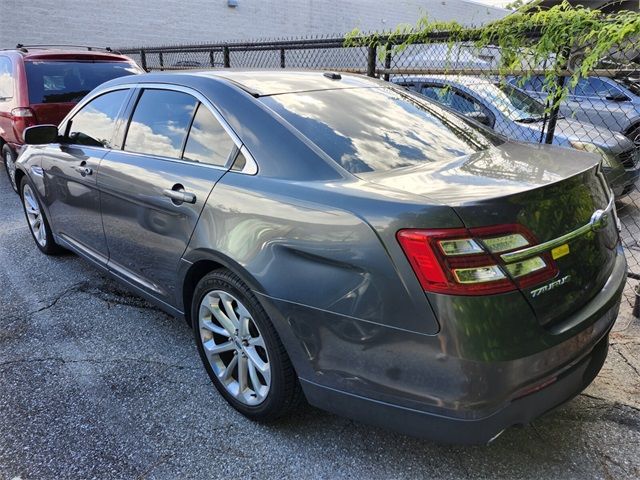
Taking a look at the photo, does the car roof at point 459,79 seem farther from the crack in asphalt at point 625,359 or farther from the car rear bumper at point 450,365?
the car rear bumper at point 450,365

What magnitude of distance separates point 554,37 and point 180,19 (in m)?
15.8

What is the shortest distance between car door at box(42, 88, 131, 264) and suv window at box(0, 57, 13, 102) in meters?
2.79

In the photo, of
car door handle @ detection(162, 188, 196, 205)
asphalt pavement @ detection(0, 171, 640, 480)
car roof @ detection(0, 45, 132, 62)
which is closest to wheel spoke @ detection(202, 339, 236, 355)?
asphalt pavement @ detection(0, 171, 640, 480)

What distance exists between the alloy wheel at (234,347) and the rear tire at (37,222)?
2.57 m

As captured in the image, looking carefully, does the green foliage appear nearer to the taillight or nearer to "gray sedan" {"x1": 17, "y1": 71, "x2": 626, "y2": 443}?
"gray sedan" {"x1": 17, "y1": 71, "x2": 626, "y2": 443}

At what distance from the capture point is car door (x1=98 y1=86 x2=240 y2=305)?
252 centimetres

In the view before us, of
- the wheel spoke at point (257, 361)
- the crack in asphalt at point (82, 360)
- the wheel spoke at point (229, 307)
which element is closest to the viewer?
the wheel spoke at point (257, 361)

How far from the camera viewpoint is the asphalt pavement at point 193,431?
218cm

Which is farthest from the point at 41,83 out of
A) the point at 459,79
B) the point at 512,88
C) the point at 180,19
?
the point at 180,19

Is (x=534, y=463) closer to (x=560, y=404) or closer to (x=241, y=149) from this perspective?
(x=560, y=404)

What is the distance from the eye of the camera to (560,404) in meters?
1.96

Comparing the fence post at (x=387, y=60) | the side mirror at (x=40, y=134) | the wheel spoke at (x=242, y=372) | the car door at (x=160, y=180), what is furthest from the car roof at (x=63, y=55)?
the wheel spoke at (x=242, y=372)

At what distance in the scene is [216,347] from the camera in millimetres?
2568

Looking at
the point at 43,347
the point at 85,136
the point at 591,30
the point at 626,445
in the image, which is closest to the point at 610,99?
the point at 591,30
